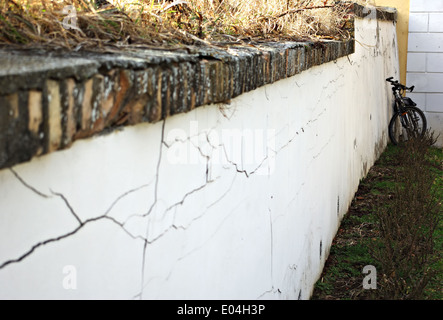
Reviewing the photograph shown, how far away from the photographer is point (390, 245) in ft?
12.7

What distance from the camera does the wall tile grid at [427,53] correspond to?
9258 mm

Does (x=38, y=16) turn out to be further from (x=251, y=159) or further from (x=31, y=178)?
(x=251, y=159)

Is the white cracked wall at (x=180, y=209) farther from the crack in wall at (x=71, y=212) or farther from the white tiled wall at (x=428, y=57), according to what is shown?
the white tiled wall at (x=428, y=57)

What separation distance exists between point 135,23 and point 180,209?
2.29ft

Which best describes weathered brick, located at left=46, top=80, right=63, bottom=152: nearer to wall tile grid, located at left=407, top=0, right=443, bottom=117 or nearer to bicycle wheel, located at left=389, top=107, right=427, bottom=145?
bicycle wheel, located at left=389, top=107, right=427, bottom=145

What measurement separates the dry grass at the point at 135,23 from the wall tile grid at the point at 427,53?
5.76 metres

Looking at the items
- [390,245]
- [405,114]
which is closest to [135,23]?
[390,245]

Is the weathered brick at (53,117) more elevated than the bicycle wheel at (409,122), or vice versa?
the weathered brick at (53,117)

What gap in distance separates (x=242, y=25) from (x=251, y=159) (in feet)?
4.57

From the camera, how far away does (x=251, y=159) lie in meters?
2.44

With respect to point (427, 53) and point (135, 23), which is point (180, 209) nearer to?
point (135, 23)

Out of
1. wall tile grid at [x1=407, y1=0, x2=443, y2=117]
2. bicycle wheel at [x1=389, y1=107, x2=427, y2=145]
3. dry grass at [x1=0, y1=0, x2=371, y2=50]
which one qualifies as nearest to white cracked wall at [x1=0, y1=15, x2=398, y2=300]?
dry grass at [x1=0, y1=0, x2=371, y2=50]

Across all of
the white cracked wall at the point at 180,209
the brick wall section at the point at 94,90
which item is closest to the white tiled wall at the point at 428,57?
the white cracked wall at the point at 180,209

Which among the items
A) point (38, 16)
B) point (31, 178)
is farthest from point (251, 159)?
point (31, 178)
